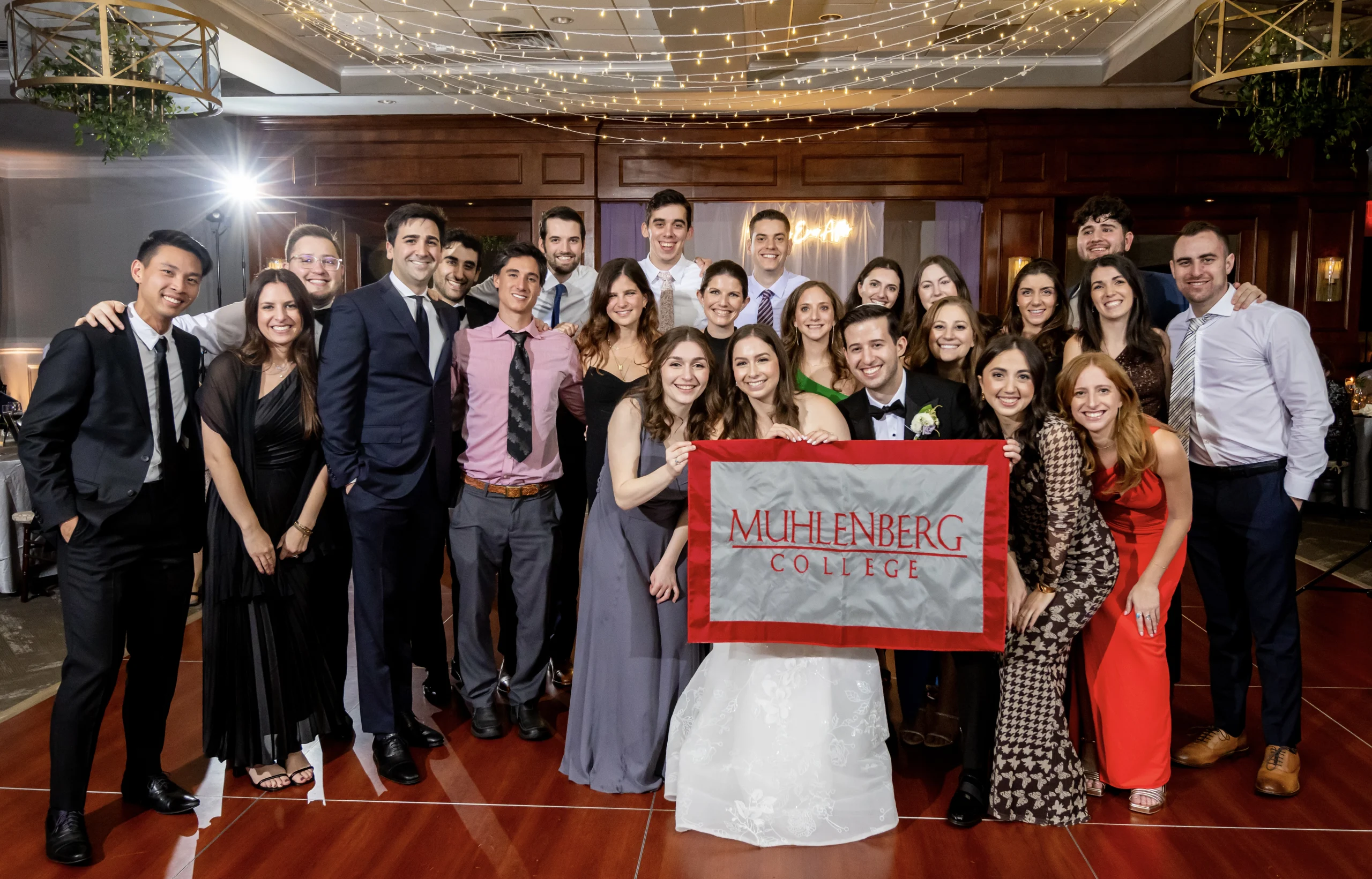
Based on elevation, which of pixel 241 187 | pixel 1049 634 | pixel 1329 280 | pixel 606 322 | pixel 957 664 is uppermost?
pixel 241 187

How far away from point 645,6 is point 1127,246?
364cm

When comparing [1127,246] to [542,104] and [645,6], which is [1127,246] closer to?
[645,6]

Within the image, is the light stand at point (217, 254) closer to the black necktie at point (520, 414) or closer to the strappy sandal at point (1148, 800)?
the black necktie at point (520, 414)

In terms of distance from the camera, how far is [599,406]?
3.42 metres

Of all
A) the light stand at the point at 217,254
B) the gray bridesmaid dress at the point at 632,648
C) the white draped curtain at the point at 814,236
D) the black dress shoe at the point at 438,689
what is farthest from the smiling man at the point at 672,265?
the light stand at the point at 217,254

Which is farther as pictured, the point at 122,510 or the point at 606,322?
the point at 606,322

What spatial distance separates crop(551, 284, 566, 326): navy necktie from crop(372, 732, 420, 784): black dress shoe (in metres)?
1.87

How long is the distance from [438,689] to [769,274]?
2.25 m

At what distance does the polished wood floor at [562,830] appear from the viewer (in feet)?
8.43

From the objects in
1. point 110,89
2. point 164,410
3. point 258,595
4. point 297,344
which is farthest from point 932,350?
point 110,89

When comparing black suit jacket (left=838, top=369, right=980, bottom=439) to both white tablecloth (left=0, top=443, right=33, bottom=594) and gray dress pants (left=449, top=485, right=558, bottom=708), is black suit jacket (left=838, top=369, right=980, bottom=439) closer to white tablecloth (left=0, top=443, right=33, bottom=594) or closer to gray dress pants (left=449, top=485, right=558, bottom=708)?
gray dress pants (left=449, top=485, right=558, bottom=708)

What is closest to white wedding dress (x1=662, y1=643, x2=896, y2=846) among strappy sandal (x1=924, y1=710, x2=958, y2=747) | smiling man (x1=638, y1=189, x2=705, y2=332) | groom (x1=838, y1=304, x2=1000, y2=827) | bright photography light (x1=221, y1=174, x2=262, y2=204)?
groom (x1=838, y1=304, x2=1000, y2=827)

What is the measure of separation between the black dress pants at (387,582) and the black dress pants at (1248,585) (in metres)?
2.62

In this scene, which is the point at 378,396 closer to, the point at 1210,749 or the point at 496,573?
the point at 496,573
